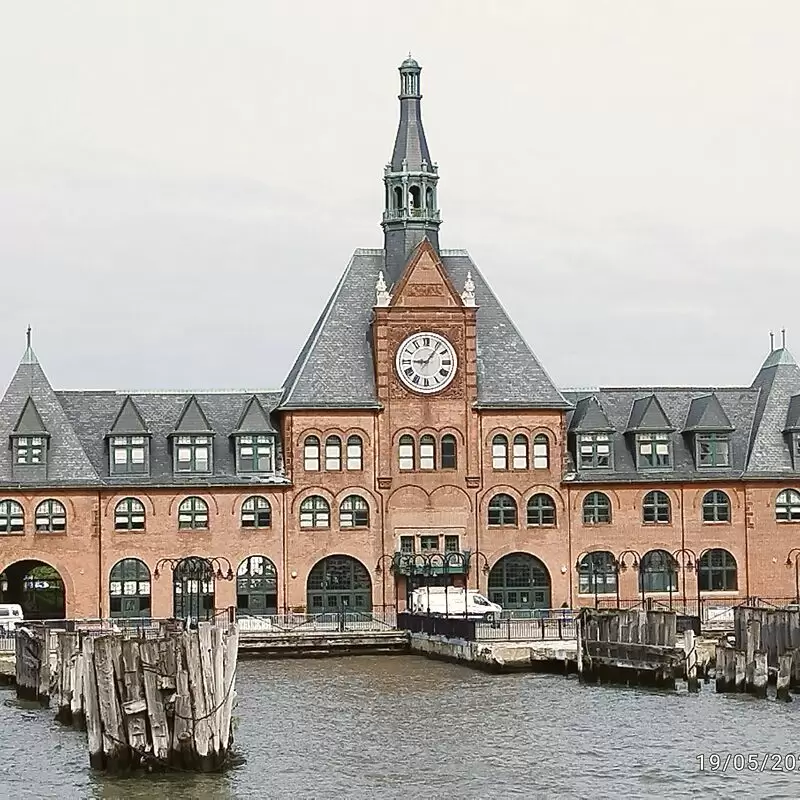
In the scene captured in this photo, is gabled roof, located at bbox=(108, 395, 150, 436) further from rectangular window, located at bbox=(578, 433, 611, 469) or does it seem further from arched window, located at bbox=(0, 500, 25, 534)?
rectangular window, located at bbox=(578, 433, 611, 469)

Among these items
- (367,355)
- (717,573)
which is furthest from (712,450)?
(367,355)

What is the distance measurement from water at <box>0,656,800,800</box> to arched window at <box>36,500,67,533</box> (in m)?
17.8

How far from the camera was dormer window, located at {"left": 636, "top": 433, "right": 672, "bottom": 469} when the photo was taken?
8675cm

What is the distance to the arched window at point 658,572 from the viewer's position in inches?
3366

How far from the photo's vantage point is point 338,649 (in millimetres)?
73938

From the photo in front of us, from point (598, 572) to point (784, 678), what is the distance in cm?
2982

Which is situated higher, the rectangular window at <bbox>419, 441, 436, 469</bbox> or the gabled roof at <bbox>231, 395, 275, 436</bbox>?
the gabled roof at <bbox>231, 395, 275, 436</bbox>

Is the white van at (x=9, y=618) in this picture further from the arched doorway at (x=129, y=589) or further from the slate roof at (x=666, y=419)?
the slate roof at (x=666, y=419)

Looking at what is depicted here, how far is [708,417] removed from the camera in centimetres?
8731

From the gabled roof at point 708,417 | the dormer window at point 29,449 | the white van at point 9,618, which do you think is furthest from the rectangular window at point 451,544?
the white van at point 9,618

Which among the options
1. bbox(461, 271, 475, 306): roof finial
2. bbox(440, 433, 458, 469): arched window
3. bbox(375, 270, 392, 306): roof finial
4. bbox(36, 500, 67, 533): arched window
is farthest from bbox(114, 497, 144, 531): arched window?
bbox(461, 271, 475, 306): roof finial

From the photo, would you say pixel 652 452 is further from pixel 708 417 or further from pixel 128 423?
pixel 128 423

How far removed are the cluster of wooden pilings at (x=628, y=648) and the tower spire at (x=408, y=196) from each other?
2736 centimetres

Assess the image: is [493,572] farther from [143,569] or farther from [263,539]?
[143,569]
